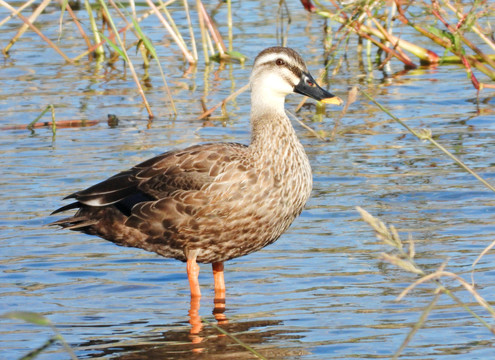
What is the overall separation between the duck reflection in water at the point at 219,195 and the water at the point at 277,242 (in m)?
0.32

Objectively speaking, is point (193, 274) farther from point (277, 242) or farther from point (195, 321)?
point (277, 242)

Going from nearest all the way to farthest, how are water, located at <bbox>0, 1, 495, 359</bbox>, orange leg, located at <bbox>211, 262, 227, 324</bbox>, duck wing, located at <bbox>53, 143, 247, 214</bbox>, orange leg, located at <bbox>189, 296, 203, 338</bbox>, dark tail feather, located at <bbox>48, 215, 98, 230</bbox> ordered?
1. water, located at <bbox>0, 1, 495, 359</bbox>
2. orange leg, located at <bbox>189, 296, 203, 338</bbox>
3. orange leg, located at <bbox>211, 262, 227, 324</bbox>
4. duck wing, located at <bbox>53, 143, 247, 214</bbox>
5. dark tail feather, located at <bbox>48, 215, 98, 230</bbox>

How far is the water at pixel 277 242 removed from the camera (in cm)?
570

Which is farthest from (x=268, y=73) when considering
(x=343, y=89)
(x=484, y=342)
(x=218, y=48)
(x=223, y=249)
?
(x=218, y=48)

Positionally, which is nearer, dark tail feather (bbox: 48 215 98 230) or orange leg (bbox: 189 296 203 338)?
orange leg (bbox: 189 296 203 338)

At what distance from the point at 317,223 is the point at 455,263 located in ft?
4.65

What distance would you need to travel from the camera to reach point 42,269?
22.7 feet

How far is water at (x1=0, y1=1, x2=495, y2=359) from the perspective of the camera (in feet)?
18.7

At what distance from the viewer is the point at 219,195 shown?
6.31 metres

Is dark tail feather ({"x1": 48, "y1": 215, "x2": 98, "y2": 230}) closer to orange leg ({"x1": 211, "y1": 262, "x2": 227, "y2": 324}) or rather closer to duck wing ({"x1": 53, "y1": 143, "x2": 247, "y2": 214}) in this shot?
duck wing ({"x1": 53, "y1": 143, "x2": 247, "y2": 214})

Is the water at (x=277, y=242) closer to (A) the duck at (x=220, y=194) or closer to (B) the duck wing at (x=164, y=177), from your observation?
(A) the duck at (x=220, y=194)

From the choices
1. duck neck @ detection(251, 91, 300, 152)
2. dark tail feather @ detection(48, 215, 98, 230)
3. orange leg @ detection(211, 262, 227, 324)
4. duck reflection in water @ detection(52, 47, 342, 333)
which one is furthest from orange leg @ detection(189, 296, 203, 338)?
duck neck @ detection(251, 91, 300, 152)

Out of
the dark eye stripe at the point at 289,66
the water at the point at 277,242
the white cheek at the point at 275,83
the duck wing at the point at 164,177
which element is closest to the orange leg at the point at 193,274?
the water at the point at 277,242

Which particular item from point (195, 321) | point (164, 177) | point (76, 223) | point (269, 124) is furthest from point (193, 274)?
point (269, 124)
